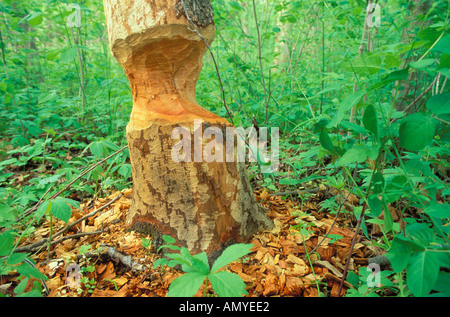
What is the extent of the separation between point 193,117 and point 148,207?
623mm

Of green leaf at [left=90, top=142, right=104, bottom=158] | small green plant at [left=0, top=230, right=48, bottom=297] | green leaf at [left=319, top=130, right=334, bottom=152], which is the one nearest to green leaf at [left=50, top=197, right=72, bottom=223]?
small green plant at [left=0, top=230, right=48, bottom=297]

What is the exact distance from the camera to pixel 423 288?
75 centimetres

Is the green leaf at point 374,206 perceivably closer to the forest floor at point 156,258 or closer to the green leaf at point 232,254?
the forest floor at point 156,258

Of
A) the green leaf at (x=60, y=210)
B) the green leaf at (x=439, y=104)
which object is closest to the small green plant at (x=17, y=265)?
the green leaf at (x=60, y=210)

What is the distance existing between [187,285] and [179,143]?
780mm

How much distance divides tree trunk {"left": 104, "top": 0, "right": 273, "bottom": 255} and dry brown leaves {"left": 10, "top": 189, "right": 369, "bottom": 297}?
0.16 metres

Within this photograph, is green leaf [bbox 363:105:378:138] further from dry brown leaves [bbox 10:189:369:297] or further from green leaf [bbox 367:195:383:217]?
dry brown leaves [bbox 10:189:369:297]

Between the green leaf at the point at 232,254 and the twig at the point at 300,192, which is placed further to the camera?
the twig at the point at 300,192

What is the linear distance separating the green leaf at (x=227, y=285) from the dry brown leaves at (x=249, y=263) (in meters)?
0.51

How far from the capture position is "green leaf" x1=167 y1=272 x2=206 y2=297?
0.74 meters

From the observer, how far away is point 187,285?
0.76m

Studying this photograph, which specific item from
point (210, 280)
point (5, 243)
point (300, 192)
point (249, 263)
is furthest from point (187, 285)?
point (300, 192)

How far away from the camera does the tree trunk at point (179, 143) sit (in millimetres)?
1321
